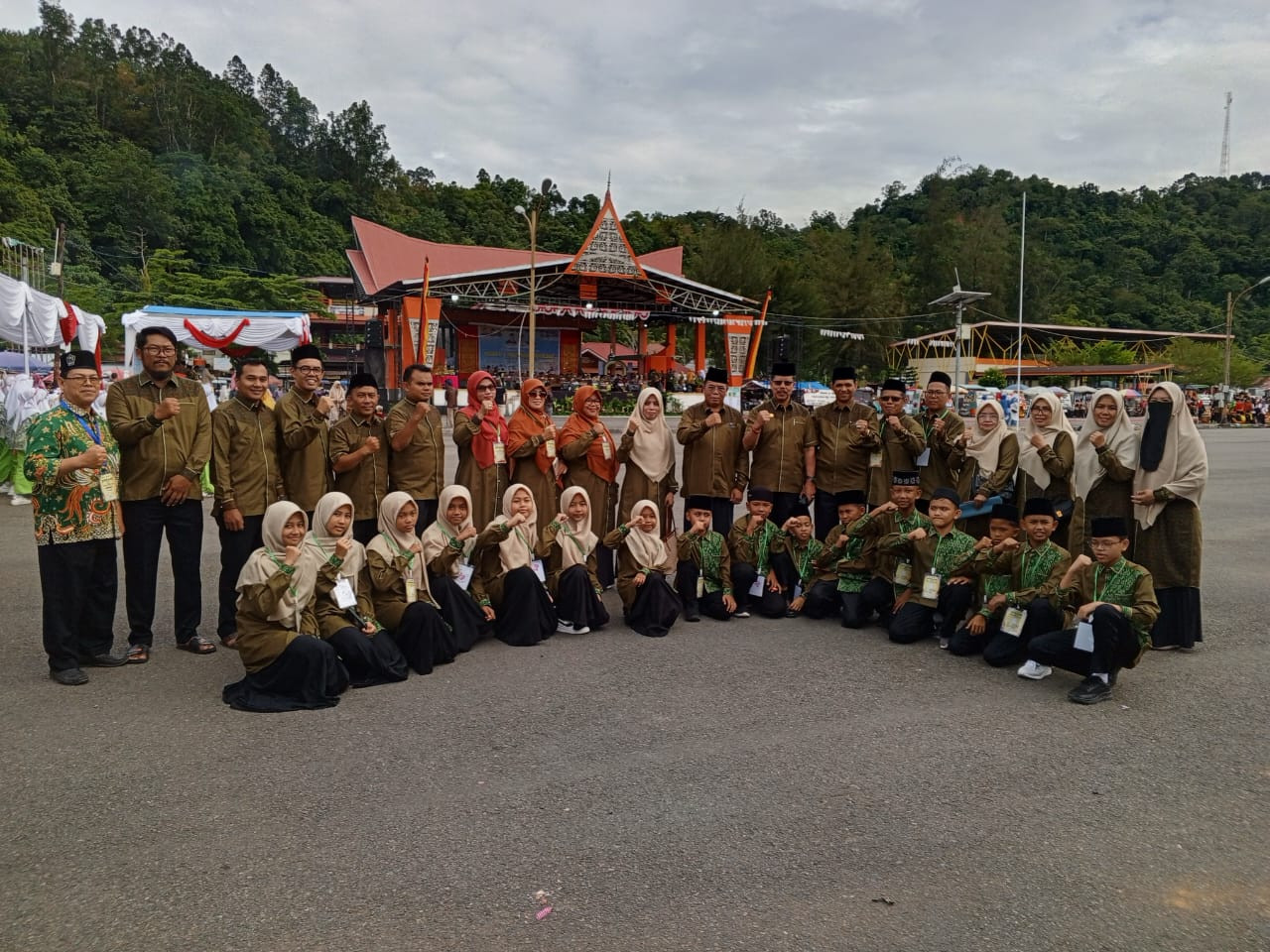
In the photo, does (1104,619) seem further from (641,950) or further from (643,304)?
(643,304)

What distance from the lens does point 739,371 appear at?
111 ft

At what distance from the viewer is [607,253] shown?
30.5 m

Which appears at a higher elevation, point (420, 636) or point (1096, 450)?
point (1096, 450)

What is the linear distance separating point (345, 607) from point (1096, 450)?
191 inches

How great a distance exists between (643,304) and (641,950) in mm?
33041

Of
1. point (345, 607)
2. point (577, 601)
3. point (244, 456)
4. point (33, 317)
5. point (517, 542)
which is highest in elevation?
point (33, 317)

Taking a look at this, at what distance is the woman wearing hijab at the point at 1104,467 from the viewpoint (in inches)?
216

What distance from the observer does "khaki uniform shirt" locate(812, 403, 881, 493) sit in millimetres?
6469

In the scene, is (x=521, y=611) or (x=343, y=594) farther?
(x=521, y=611)

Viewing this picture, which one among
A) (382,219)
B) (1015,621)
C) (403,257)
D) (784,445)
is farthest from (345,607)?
(382,219)

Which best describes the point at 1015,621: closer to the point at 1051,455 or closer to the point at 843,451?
the point at 1051,455

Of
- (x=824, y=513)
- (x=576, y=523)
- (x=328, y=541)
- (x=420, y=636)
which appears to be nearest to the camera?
(x=328, y=541)

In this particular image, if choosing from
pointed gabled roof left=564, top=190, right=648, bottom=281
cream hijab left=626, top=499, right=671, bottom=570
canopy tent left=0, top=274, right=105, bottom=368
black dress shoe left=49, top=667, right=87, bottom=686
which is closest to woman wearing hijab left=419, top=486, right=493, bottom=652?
cream hijab left=626, top=499, right=671, bottom=570

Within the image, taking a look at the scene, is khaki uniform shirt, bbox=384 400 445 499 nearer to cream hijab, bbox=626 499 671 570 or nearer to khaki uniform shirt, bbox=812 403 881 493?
cream hijab, bbox=626 499 671 570
